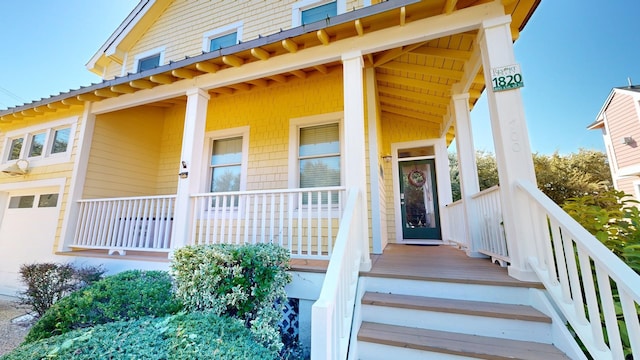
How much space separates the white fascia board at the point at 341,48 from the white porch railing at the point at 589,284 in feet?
6.50

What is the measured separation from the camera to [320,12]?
544cm

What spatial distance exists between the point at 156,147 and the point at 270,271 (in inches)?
220

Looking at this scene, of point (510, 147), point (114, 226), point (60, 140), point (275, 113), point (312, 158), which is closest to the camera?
A: point (510, 147)

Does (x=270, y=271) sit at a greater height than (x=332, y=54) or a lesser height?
lesser

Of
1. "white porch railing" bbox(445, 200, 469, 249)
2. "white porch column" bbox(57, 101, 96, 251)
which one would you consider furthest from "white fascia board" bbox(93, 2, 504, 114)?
"white porch railing" bbox(445, 200, 469, 249)

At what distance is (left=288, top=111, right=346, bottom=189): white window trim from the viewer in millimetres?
4770

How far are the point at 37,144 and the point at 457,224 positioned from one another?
31.6 feet

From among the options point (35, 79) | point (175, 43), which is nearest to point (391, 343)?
point (175, 43)

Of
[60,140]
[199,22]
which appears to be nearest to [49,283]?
[60,140]

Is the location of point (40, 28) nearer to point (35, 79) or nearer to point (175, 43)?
→ point (35, 79)

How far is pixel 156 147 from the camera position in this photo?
6.49 metres

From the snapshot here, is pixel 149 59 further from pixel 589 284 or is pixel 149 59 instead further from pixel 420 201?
pixel 589 284

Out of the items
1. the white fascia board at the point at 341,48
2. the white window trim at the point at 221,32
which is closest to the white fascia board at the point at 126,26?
the white window trim at the point at 221,32

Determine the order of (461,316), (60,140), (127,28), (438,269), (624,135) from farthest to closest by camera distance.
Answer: (624,135) → (127,28) → (60,140) → (438,269) → (461,316)
